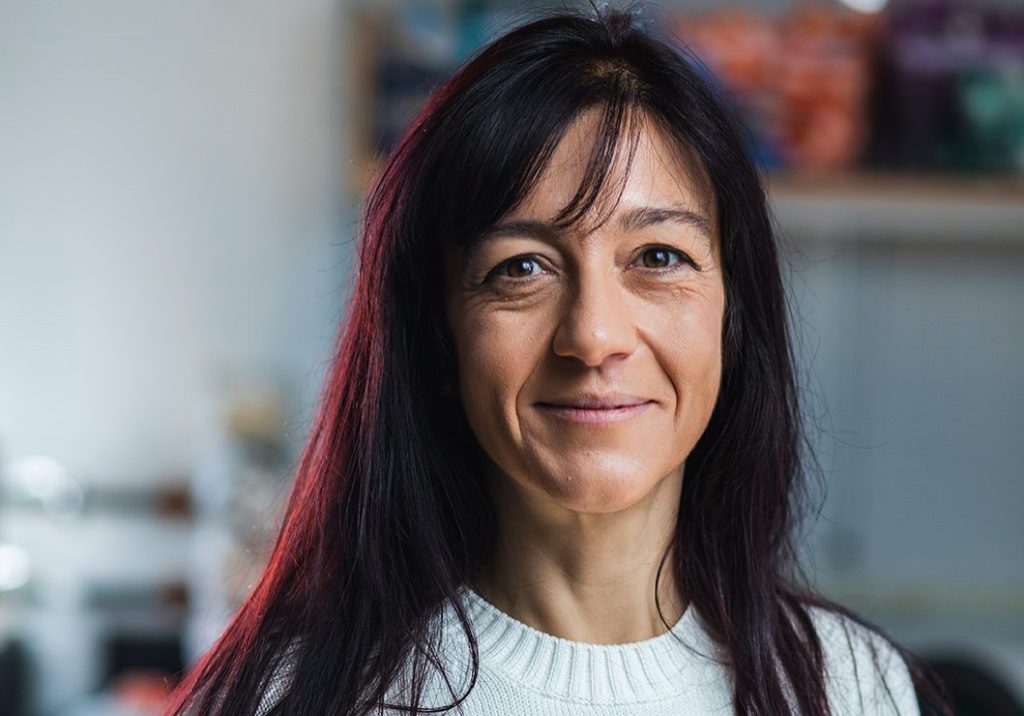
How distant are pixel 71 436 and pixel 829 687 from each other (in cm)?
191

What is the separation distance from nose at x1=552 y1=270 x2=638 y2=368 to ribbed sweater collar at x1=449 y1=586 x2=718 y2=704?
0.81 feet

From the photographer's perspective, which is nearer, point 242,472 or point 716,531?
point 716,531

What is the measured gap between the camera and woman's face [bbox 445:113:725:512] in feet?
2.91

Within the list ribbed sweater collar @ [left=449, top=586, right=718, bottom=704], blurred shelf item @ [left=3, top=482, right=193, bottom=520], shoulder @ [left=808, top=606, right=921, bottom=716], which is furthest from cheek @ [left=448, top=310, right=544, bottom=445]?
blurred shelf item @ [left=3, top=482, right=193, bottom=520]

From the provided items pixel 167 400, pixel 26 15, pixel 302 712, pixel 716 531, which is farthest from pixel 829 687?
pixel 26 15

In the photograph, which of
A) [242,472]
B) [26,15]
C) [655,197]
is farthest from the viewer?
[26,15]

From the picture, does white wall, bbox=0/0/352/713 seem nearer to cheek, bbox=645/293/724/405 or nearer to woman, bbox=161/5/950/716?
woman, bbox=161/5/950/716

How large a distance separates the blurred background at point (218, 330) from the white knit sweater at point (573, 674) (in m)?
1.46

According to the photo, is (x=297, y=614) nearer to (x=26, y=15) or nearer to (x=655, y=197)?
(x=655, y=197)

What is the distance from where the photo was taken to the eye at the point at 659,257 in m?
0.92

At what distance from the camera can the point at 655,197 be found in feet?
2.98

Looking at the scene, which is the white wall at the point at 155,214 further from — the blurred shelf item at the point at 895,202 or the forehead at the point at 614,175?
the forehead at the point at 614,175

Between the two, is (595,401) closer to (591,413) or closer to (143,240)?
(591,413)

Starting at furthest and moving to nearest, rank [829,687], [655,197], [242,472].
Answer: [242,472], [829,687], [655,197]
